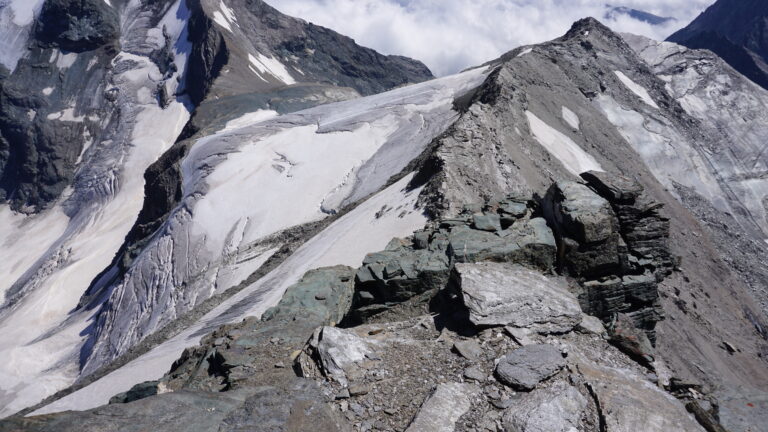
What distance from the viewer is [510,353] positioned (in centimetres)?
611

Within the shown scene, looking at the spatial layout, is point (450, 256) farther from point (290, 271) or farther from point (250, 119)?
point (250, 119)

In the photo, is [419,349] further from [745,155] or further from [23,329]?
[745,155]

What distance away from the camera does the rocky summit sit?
576cm

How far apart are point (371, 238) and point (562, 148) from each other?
1344 cm

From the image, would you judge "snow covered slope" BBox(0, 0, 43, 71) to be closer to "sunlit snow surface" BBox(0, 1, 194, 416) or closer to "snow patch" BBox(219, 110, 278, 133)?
"sunlit snow surface" BBox(0, 1, 194, 416)

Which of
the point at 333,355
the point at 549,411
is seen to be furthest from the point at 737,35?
the point at 333,355

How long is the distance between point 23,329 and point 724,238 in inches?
1523

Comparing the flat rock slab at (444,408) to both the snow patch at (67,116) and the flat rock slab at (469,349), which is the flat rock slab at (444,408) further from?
the snow patch at (67,116)

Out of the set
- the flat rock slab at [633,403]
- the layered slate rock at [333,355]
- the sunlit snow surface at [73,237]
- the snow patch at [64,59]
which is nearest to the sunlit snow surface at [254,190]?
the sunlit snow surface at [73,237]

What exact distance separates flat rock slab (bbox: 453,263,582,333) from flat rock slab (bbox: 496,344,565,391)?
1.58 feet

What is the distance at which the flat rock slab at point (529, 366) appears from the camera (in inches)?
223

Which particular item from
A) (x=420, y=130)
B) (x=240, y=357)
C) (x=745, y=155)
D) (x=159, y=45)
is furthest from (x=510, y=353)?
(x=159, y=45)

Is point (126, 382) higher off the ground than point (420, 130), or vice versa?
point (420, 130)

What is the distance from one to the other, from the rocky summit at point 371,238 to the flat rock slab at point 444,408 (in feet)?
0.11
